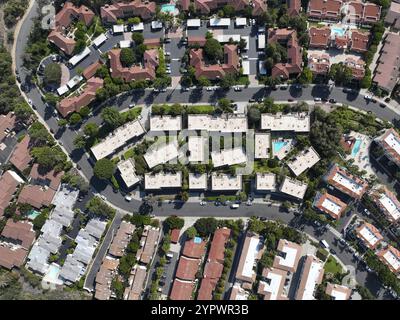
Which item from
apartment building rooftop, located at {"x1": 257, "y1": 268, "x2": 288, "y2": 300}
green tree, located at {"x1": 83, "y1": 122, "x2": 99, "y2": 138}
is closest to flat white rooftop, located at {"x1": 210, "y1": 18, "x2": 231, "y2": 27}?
green tree, located at {"x1": 83, "y1": 122, "x2": 99, "y2": 138}

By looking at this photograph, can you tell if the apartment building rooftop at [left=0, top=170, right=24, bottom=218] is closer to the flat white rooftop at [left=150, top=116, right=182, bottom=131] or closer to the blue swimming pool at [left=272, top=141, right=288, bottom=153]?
the flat white rooftop at [left=150, top=116, right=182, bottom=131]

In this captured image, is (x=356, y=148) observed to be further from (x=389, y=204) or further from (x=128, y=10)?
(x=128, y=10)

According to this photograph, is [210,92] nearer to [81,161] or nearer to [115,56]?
[115,56]

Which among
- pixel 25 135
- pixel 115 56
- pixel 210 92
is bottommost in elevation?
pixel 25 135

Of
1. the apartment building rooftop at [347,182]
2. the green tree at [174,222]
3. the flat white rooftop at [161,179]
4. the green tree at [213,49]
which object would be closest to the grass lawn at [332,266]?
the apartment building rooftop at [347,182]

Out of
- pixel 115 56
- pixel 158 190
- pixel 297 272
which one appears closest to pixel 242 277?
pixel 297 272

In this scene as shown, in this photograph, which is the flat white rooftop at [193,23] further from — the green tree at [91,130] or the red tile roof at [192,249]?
the red tile roof at [192,249]
